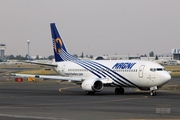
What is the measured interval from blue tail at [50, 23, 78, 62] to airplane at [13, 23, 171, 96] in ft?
3.28

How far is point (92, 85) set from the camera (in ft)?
171

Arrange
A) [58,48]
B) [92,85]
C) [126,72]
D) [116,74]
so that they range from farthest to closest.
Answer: [58,48] < [116,74] < [126,72] < [92,85]

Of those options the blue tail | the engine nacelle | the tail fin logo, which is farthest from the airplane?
the tail fin logo

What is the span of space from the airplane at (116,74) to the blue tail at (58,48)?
1.00 metres

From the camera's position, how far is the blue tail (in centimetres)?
6128

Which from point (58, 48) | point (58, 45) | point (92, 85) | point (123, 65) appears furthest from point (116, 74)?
point (58, 45)

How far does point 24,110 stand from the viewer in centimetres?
3353

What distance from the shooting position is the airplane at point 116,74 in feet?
167

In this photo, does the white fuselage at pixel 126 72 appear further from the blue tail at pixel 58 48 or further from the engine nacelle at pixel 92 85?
the blue tail at pixel 58 48

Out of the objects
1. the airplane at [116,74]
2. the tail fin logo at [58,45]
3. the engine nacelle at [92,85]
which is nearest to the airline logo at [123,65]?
the airplane at [116,74]

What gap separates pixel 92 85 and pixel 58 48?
1123 cm

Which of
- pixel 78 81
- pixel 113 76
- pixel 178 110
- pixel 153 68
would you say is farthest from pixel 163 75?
pixel 178 110

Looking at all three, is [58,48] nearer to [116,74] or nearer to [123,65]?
[116,74]

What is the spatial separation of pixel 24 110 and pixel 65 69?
26642 mm
